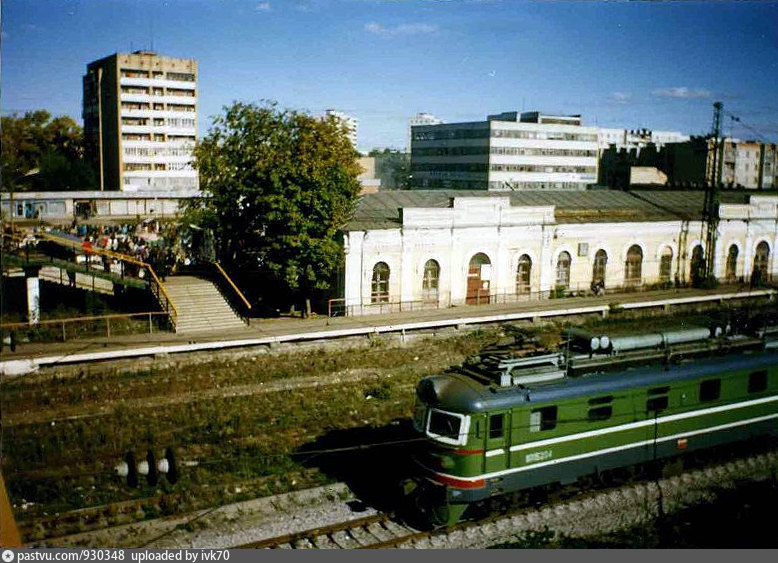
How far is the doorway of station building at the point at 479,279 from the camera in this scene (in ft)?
83.9

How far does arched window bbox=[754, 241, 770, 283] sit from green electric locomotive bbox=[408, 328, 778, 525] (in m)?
17.1

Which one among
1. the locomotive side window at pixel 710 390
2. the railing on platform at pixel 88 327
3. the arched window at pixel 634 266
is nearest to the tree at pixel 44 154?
the railing on platform at pixel 88 327

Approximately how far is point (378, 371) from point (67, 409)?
8207 mm

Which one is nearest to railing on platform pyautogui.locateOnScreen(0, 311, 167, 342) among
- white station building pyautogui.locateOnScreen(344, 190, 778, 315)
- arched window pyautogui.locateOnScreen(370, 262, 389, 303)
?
white station building pyautogui.locateOnScreen(344, 190, 778, 315)

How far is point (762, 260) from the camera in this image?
29.3m

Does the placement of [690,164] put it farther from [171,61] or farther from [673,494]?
[673,494]

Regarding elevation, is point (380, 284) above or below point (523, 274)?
below

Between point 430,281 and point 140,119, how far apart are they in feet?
120

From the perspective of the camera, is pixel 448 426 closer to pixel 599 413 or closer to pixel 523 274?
pixel 599 413

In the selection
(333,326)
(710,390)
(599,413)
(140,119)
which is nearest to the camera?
(599,413)

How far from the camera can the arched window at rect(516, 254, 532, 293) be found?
26.7 m

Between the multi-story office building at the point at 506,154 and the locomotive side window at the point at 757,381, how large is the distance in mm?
47086

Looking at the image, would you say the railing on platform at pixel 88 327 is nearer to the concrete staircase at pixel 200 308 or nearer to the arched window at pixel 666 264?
the concrete staircase at pixel 200 308

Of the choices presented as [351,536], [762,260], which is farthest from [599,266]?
[351,536]
